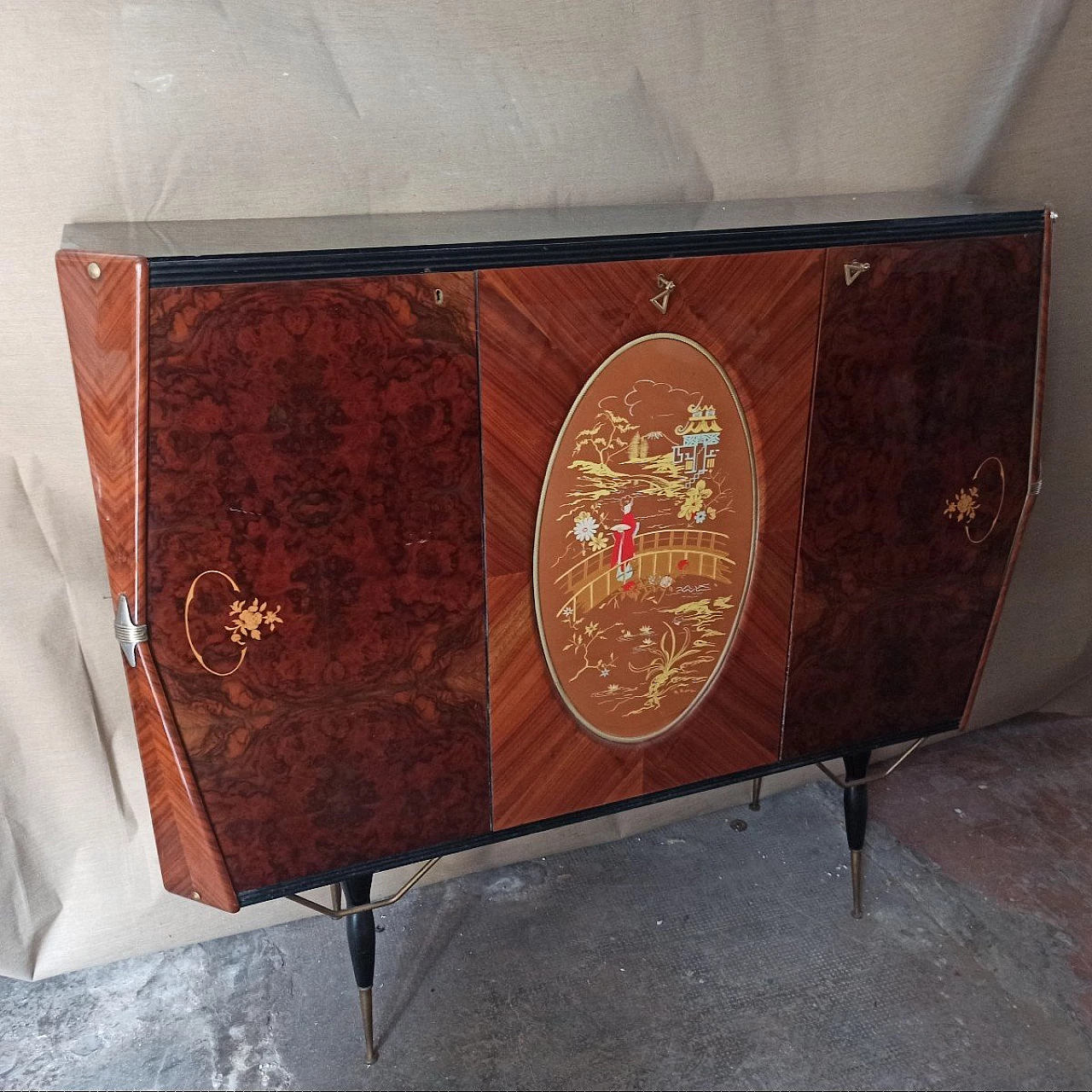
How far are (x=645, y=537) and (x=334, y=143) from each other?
73 cm

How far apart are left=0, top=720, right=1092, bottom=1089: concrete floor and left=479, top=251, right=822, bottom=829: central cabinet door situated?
0.48 meters

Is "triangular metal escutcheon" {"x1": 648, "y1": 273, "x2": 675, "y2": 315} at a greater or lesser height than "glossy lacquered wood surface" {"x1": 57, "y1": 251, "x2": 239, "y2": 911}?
greater

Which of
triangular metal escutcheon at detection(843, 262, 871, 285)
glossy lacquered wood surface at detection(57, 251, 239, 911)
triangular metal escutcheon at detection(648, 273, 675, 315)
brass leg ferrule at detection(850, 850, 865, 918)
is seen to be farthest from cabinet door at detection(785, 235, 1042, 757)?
glossy lacquered wood surface at detection(57, 251, 239, 911)

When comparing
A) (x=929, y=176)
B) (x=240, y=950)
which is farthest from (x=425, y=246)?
(x=240, y=950)

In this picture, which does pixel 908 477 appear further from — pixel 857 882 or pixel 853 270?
pixel 857 882

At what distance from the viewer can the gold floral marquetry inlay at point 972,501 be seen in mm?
1489

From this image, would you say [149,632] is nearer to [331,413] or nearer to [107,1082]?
[331,413]

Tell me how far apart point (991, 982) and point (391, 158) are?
5.38 feet

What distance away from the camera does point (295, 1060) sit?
1599mm

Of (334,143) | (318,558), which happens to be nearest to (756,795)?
(318,558)

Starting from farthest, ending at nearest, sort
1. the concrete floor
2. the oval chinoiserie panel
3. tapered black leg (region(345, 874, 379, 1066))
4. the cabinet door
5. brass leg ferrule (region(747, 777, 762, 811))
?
1. brass leg ferrule (region(747, 777, 762, 811))
2. the concrete floor
3. tapered black leg (region(345, 874, 379, 1066))
4. the cabinet door
5. the oval chinoiserie panel

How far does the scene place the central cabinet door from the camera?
46.7 inches

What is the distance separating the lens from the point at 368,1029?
156cm

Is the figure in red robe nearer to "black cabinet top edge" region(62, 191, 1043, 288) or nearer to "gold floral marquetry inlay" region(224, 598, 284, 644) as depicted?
"black cabinet top edge" region(62, 191, 1043, 288)
